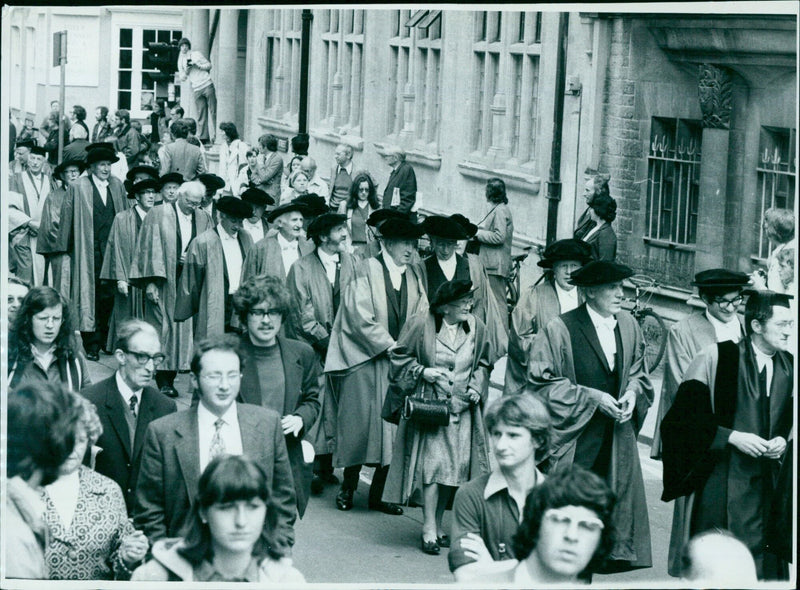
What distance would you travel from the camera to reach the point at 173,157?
21.4 m

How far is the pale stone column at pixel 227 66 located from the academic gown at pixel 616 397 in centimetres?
3041

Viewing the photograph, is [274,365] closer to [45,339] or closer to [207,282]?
[45,339]

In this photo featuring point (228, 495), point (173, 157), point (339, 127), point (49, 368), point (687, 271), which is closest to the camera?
point (228, 495)

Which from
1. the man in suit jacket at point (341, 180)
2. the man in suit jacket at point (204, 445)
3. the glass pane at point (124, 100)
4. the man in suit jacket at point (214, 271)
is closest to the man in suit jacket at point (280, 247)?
the man in suit jacket at point (214, 271)

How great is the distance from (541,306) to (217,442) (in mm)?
4271

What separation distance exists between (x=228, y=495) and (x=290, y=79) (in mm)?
30067

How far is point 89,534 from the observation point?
6176 mm

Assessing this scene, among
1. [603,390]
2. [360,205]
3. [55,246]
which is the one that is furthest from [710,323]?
[360,205]

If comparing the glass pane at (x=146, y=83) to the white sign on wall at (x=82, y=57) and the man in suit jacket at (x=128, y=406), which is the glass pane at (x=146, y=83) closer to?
the white sign on wall at (x=82, y=57)

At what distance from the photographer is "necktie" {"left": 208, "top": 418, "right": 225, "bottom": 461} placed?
21.6ft

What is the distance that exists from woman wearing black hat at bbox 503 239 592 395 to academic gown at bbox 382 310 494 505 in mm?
797

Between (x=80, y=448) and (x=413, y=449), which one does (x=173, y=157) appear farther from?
(x=80, y=448)

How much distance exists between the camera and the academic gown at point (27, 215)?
15.8 m

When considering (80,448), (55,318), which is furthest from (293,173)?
(80,448)
